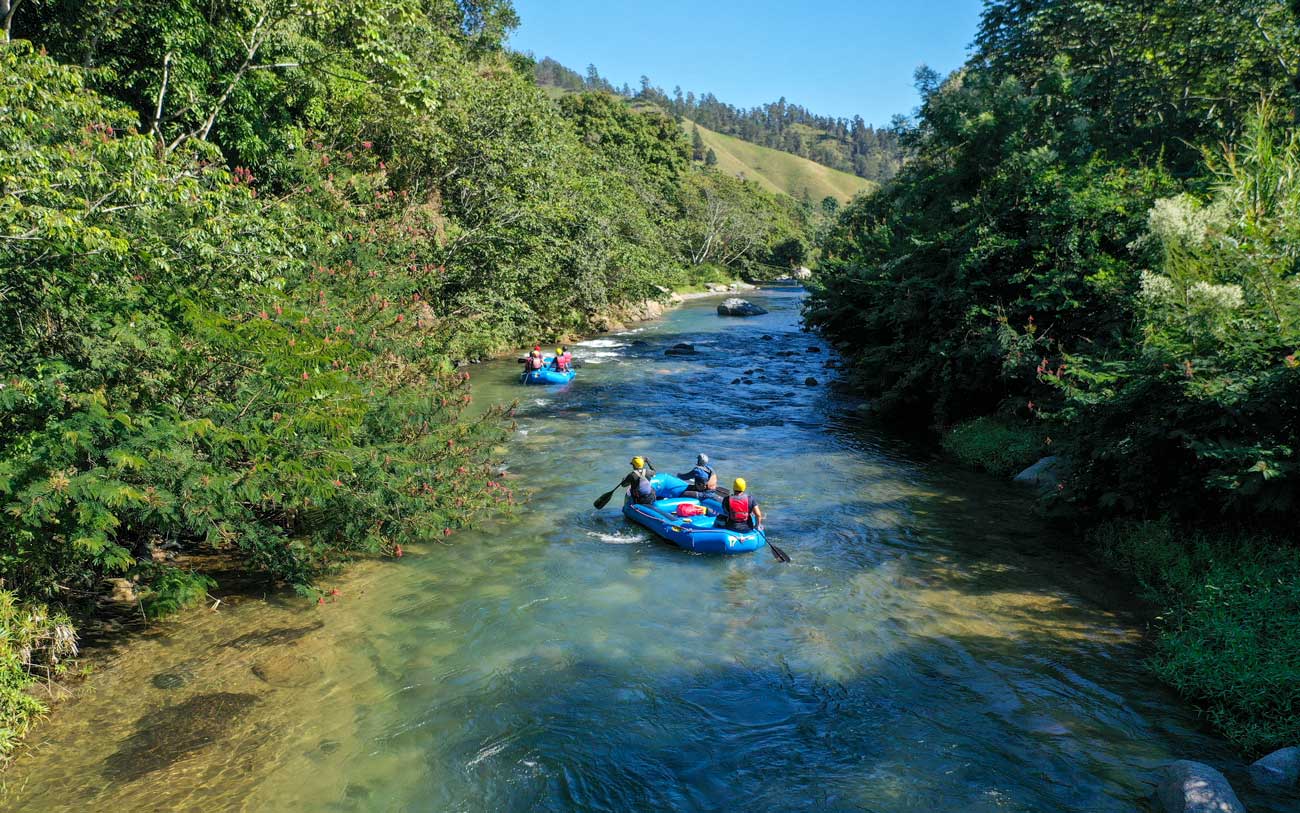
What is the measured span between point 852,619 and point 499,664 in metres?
4.71

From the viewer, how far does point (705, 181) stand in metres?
82.1

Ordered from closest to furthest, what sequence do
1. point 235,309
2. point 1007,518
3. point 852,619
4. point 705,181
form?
1. point 235,309
2. point 852,619
3. point 1007,518
4. point 705,181

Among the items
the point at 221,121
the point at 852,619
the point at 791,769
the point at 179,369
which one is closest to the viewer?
the point at 791,769

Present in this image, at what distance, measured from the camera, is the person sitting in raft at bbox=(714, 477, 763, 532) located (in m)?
12.1

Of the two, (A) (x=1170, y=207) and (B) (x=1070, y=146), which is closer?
(A) (x=1170, y=207)

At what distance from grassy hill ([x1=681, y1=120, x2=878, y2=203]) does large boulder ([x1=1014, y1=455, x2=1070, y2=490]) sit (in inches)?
5679

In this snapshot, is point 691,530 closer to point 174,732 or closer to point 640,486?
point 640,486

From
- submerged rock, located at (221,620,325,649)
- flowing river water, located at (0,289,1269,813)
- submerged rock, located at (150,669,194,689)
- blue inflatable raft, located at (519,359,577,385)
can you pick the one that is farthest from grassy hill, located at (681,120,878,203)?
submerged rock, located at (150,669,194,689)

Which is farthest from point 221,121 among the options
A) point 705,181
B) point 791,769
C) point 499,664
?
point 705,181

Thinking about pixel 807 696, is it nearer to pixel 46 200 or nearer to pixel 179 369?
pixel 179 369

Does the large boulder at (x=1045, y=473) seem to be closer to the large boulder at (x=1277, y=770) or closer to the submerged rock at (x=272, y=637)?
the large boulder at (x=1277, y=770)

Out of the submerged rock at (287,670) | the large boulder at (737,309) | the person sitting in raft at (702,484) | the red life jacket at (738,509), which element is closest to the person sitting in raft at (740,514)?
the red life jacket at (738,509)

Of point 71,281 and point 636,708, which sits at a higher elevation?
point 71,281

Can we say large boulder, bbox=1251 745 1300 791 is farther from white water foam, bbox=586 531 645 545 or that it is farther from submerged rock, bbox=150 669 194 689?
submerged rock, bbox=150 669 194 689
